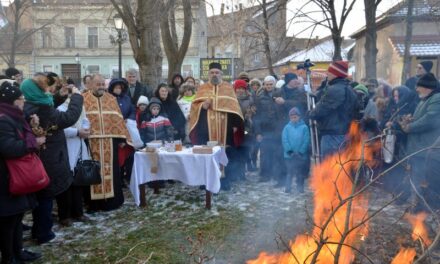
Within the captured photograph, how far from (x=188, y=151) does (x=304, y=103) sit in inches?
105

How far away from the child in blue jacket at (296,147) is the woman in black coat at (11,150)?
4.33 meters

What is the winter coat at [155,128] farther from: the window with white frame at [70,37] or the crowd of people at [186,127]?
the window with white frame at [70,37]

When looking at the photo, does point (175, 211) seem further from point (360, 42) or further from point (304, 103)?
point (360, 42)

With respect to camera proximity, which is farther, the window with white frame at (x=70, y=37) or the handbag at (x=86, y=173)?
the window with white frame at (x=70, y=37)

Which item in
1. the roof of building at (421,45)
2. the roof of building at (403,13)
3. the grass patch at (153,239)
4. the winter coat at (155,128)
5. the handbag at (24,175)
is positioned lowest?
the grass patch at (153,239)

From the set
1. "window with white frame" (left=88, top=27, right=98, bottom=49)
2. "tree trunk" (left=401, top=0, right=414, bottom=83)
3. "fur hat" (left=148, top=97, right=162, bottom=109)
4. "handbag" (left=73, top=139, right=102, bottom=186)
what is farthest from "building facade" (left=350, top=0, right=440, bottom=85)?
"window with white frame" (left=88, top=27, right=98, bottom=49)

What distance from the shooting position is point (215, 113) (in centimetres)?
733

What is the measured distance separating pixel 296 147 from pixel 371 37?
33.1ft

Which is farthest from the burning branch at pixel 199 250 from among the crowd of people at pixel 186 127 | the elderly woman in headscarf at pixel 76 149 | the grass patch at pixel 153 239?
the elderly woman in headscarf at pixel 76 149

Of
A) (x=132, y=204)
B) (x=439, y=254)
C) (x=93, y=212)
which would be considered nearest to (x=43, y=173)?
(x=93, y=212)

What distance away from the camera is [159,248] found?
15.7ft

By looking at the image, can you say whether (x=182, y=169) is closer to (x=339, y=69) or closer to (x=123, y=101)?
(x=123, y=101)

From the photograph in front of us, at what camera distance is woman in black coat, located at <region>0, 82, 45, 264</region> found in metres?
3.98

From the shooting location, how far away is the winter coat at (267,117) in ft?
25.9
